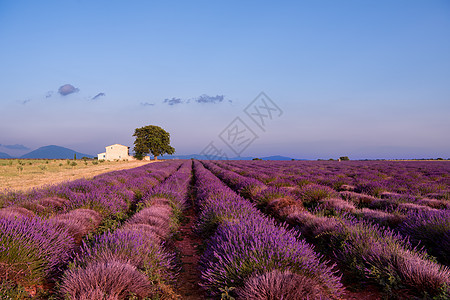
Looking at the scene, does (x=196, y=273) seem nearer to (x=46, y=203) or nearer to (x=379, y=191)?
(x=46, y=203)

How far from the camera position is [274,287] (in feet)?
6.18

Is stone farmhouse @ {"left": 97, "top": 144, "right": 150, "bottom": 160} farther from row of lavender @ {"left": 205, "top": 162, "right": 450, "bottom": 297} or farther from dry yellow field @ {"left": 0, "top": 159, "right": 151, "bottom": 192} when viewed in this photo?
row of lavender @ {"left": 205, "top": 162, "right": 450, "bottom": 297}

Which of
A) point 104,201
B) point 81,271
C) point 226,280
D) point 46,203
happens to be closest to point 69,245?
Result: point 81,271

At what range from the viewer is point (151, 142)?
57.4 meters

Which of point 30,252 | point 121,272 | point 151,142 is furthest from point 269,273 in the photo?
point 151,142

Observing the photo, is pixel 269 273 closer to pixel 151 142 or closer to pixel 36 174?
pixel 36 174

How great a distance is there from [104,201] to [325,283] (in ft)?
16.1

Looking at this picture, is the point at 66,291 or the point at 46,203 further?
the point at 46,203

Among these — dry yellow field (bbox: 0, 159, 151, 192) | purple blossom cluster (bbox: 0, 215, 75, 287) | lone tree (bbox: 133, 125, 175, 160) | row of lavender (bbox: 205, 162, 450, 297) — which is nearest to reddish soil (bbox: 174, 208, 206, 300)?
purple blossom cluster (bbox: 0, 215, 75, 287)

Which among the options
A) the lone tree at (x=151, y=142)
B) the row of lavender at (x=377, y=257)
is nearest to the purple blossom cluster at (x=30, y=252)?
the row of lavender at (x=377, y=257)

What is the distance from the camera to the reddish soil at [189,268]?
253cm

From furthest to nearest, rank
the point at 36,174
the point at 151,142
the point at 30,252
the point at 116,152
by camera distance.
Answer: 1. the point at 116,152
2. the point at 151,142
3. the point at 36,174
4. the point at 30,252

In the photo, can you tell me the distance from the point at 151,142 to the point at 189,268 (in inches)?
2253

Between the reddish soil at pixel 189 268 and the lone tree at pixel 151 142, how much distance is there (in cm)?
A: 5497
